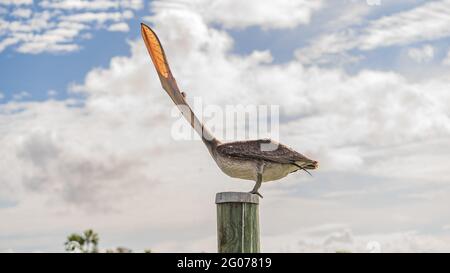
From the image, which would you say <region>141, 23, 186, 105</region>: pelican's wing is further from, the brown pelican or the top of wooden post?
the top of wooden post

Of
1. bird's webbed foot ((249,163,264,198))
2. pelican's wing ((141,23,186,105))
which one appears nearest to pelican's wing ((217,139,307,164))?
bird's webbed foot ((249,163,264,198))

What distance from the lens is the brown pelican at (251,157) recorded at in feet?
22.9

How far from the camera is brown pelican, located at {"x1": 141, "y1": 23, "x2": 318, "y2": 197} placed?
275 inches

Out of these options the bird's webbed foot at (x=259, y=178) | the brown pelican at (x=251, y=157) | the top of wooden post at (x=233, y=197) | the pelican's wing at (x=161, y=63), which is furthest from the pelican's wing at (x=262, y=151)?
the pelican's wing at (x=161, y=63)

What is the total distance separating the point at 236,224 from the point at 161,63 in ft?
7.56

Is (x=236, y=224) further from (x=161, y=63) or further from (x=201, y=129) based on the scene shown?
(x=161, y=63)

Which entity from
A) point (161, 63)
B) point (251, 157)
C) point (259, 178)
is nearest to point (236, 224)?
point (259, 178)

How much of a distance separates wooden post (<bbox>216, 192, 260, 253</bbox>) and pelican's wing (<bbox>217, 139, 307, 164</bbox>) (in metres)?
0.72

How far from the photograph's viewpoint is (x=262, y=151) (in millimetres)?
7004

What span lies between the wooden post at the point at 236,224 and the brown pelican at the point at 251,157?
44 centimetres

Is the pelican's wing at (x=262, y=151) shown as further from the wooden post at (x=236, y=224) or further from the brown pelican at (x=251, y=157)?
the wooden post at (x=236, y=224)
